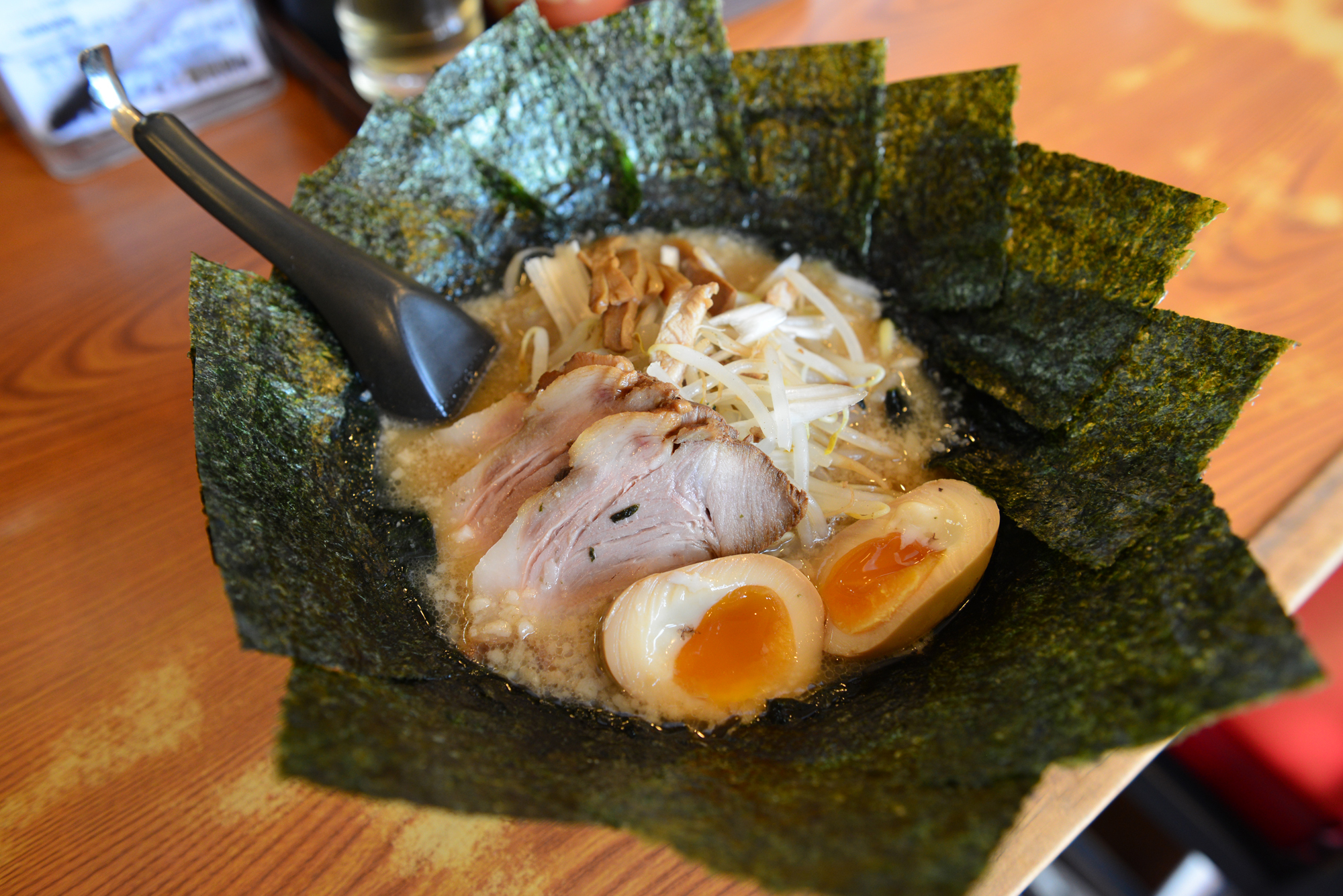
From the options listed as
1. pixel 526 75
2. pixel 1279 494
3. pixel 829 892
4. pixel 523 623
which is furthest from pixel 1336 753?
Answer: pixel 526 75

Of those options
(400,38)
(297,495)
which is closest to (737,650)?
(297,495)

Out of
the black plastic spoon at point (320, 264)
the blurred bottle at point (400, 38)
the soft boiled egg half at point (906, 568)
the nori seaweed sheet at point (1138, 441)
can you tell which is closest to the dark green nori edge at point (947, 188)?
the nori seaweed sheet at point (1138, 441)

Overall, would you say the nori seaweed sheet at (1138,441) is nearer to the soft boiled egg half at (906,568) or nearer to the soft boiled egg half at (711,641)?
the soft boiled egg half at (906,568)

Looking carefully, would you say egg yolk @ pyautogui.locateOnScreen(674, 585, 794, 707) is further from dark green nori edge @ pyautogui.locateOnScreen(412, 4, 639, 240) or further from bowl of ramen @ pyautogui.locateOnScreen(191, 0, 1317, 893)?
dark green nori edge @ pyautogui.locateOnScreen(412, 4, 639, 240)

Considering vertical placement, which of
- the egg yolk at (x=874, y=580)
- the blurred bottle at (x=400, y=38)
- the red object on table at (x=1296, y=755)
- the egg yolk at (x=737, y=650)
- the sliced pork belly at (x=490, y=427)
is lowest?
the red object on table at (x=1296, y=755)

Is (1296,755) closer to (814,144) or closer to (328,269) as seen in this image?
(814,144)

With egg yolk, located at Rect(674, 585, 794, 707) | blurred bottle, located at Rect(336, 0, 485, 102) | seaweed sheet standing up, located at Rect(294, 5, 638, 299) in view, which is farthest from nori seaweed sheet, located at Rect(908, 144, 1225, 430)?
blurred bottle, located at Rect(336, 0, 485, 102)

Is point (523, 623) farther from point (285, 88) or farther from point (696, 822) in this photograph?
point (285, 88)
